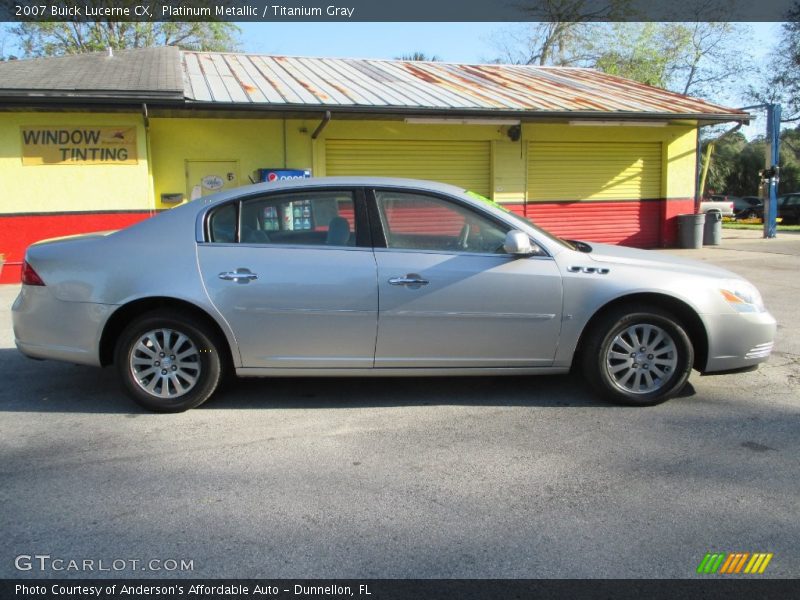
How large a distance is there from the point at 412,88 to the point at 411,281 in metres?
10.6

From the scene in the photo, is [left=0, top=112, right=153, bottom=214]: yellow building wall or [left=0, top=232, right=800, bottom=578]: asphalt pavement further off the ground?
[left=0, top=112, right=153, bottom=214]: yellow building wall

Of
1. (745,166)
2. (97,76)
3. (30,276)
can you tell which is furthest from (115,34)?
(745,166)

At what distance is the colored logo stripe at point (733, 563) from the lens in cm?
279

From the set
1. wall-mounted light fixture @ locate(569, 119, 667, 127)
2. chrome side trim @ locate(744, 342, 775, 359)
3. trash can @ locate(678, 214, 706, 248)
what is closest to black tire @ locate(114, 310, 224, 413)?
chrome side trim @ locate(744, 342, 775, 359)

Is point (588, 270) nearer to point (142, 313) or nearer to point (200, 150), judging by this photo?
point (142, 313)

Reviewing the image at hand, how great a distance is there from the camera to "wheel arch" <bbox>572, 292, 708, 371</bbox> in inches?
186

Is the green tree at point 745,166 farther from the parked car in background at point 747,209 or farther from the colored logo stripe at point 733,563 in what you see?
the colored logo stripe at point 733,563

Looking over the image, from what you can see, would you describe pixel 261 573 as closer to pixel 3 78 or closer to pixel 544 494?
pixel 544 494

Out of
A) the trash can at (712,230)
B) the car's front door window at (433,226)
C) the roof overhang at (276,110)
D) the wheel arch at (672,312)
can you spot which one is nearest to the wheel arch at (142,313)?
the car's front door window at (433,226)

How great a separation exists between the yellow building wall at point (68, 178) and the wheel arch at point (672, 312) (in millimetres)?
9529

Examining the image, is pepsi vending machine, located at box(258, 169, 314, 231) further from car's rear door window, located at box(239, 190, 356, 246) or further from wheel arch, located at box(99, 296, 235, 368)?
wheel arch, located at box(99, 296, 235, 368)

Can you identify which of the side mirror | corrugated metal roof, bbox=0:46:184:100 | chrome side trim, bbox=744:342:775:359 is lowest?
chrome side trim, bbox=744:342:775:359

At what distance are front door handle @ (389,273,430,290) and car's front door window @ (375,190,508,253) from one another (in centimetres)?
24

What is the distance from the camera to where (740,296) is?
190 inches
